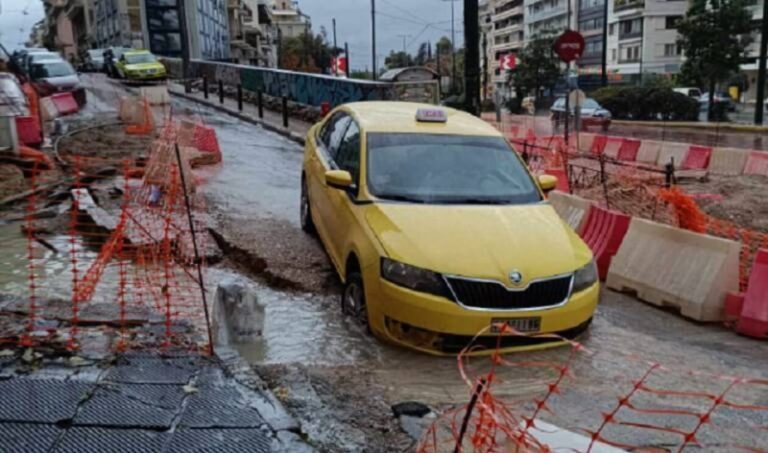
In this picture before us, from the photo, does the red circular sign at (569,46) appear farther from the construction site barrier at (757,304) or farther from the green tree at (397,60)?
the green tree at (397,60)

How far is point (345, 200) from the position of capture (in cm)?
665

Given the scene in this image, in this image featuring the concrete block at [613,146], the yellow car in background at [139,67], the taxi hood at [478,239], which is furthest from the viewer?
the yellow car in background at [139,67]

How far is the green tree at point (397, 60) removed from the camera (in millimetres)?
115075

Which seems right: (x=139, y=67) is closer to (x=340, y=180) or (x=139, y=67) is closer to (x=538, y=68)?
(x=538, y=68)

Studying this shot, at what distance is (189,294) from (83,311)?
1292 millimetres

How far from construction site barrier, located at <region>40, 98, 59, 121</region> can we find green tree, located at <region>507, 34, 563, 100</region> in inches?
1482

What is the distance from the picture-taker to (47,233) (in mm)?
8820

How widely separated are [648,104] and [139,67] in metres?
26.3

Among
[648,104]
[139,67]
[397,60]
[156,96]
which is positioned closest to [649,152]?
[156,96]

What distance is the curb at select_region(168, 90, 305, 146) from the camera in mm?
20627

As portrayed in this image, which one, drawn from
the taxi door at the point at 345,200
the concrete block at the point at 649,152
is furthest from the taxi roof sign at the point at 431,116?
the concrete block at the point at 649,152

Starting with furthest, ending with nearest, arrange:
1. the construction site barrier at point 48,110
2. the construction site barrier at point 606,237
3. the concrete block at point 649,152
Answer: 1. the construction site barrier at point 48,110
2. the concrete block at point 649,152
3. the construction site barrier at point 606,237

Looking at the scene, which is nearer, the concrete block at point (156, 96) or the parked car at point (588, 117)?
the concrete block at point (156, 96)

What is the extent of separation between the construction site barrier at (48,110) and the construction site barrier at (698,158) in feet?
56.5
